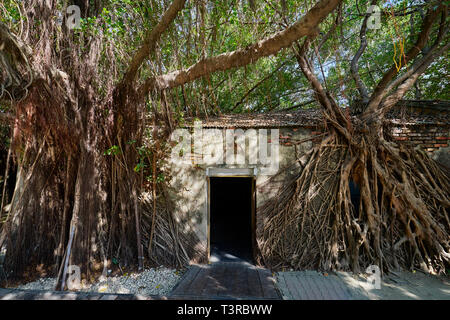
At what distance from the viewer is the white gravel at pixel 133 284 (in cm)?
330

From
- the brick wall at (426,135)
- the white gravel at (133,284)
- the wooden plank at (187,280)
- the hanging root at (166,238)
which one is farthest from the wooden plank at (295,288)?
the brick wall at (426,135)

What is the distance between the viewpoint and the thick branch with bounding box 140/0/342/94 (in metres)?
2.17

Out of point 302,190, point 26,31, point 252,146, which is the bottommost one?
point 302,190

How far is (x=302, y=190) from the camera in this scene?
162 inches

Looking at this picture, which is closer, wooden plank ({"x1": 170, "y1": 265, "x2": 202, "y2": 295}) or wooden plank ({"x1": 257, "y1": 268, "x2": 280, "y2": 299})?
wooden plank ({"x1": 257, "y1": 268, "x2": 280, "y2": 299})

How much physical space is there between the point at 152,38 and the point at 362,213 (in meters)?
4.29

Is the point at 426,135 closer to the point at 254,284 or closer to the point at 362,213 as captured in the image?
the point at 362,213

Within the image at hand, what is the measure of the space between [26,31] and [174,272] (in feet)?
12.9

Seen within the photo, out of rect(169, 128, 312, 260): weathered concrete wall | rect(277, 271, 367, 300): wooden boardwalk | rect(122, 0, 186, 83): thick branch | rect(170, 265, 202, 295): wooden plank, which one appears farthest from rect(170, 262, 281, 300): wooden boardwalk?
rect(122, 0, 186, 83): thick branch

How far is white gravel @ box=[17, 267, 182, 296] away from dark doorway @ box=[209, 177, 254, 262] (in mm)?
1082

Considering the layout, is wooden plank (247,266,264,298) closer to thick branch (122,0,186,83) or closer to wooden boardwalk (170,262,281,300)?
wooden boardwalk (170,262,281,300)

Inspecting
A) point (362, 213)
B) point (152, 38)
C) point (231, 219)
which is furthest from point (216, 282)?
point (231, 219)

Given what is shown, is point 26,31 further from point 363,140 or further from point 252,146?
point 363,140

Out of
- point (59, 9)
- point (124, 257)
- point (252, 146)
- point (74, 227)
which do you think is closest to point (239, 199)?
point (252, 146)
